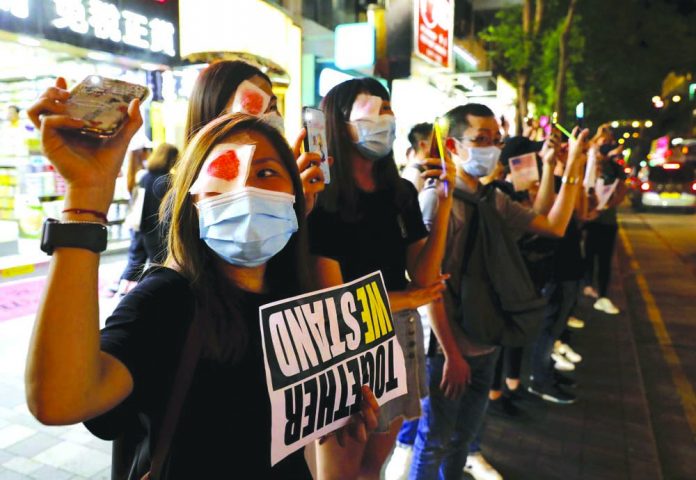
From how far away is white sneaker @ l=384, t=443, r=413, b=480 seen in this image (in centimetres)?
319

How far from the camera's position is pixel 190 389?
1.23 meters

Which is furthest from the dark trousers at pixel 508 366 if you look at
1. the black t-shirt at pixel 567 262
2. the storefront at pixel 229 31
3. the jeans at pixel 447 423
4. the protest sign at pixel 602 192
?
the storefront at pixel 229 31

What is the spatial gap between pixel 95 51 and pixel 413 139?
2.94m

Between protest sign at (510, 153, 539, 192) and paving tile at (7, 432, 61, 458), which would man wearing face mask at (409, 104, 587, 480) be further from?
paving tile at (7, 432, 61, 458)

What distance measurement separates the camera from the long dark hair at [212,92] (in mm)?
2148

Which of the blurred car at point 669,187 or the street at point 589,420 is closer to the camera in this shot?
the street at point 589,420

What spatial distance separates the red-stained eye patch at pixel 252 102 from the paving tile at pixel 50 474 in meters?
2.53

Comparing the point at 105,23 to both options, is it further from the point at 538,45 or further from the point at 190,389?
the point at 538,45

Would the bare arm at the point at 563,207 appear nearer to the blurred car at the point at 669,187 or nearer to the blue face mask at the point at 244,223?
the blue face mask at the point at 244,223

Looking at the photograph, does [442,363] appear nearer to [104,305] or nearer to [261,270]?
[261,270]

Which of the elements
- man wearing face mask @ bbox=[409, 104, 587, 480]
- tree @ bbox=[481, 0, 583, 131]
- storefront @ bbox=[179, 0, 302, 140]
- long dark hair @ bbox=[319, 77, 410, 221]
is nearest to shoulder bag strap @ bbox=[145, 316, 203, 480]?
long dark hair @ bbox=[319, 77, 410, 221]

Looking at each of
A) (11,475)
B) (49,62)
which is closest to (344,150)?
(11,475)

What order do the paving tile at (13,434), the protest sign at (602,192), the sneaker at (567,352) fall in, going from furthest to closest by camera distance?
the protest sign at (602,192) → the sneaker at (567,352) → the paving tile at (13,434)

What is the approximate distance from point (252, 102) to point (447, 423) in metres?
1.75
